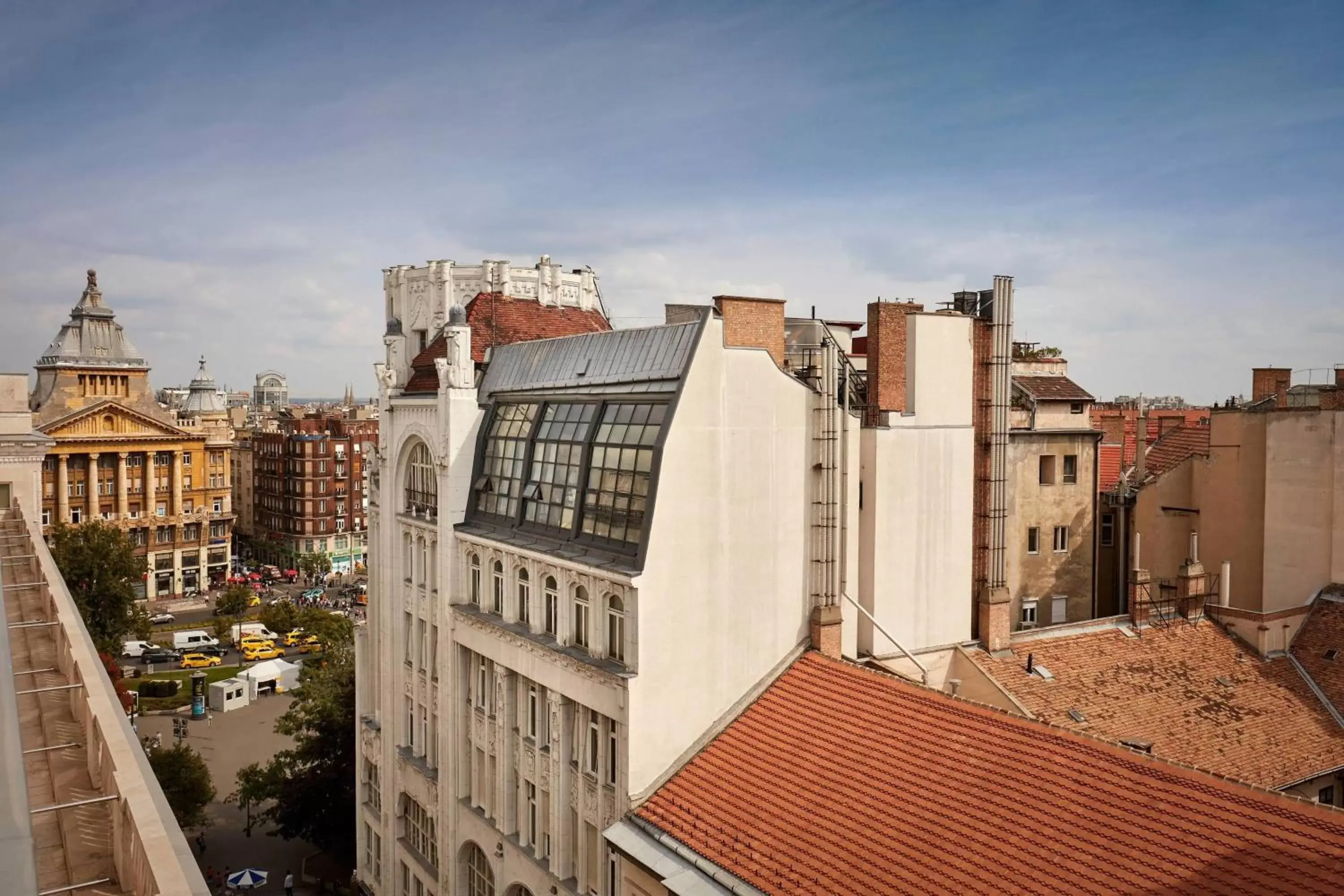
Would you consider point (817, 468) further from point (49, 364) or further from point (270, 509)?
point (270, 509)

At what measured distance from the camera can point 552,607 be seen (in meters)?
26.0

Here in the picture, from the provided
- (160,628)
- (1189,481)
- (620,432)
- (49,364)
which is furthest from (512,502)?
(49,364)

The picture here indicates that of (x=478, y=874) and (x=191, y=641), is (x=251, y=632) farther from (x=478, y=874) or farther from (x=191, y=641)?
(x=478, y=874)

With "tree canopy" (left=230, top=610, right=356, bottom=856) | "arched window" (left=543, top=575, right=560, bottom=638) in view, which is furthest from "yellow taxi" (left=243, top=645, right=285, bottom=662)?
"arched window" (left=543, top=575, right=560, bottom=638)

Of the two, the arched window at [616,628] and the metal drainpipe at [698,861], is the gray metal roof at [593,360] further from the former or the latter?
the metal drainpipe at [698,861]

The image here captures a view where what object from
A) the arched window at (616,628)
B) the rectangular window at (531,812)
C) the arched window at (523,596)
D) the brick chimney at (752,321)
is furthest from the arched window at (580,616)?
the brick chimney at (752,321)

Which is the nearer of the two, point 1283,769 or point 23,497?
point 1283,769

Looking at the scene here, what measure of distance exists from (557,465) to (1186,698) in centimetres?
1975

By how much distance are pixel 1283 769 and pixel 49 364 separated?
103m

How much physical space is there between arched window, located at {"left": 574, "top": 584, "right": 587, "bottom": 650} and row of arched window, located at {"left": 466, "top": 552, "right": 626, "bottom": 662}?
1 centimetres

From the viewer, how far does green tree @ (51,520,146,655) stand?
2331 inches

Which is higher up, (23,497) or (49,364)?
(49,364)

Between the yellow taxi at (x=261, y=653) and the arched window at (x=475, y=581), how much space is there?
5497 cm

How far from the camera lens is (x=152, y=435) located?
100625 mm
